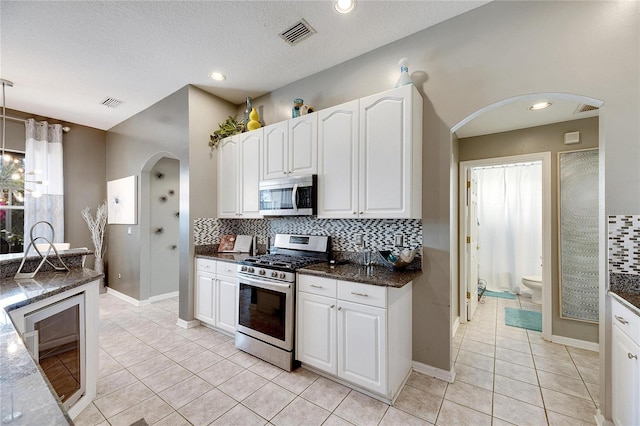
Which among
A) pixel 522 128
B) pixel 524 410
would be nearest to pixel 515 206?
pixel 522 128

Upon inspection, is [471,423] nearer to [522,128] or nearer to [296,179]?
[296,179]

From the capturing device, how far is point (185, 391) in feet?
6.95

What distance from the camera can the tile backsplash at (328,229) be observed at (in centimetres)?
251

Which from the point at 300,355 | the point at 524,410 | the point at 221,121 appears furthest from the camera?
the point at 221,121

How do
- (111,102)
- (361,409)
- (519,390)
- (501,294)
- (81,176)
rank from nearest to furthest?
(361,409), (519,390), (111,102), (81,176), (501,294)

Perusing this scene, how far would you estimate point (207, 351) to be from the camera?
9.05 feet

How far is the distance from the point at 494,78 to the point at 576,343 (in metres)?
2.92

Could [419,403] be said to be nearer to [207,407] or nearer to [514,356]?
[514,356]

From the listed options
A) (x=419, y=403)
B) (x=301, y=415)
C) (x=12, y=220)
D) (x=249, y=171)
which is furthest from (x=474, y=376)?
(x=12, y=220)

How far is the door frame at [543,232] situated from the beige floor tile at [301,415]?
95.5 inches

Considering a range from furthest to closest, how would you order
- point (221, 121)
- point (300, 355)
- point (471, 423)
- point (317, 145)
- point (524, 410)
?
1. point (221, 121)
2. point (317, 145)
3. point (300, 355)
4. point (524, 410)
5. point (471, 423)

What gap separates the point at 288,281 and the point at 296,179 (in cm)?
103

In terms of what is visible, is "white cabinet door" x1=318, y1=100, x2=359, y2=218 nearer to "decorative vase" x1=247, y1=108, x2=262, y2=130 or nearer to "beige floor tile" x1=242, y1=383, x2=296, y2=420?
"decorative vase" x1=247, y1=108, x2=262, y2=130

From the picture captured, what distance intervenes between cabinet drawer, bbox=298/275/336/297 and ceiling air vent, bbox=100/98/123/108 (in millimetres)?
3775
